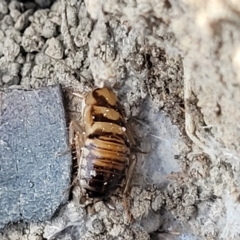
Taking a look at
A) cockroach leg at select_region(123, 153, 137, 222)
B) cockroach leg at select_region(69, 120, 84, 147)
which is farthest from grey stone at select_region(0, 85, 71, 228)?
cockroach leg at select_region(123, 153, 137, 222)

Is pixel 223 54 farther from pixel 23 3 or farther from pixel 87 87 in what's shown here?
pixel 23 3

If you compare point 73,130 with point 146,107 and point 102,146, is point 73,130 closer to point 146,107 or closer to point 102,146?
point 102,146

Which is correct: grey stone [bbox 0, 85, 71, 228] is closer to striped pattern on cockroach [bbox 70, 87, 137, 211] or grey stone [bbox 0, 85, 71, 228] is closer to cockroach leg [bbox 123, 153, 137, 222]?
striped pattern on cockroach [bbox 70, 87, 137, 211]

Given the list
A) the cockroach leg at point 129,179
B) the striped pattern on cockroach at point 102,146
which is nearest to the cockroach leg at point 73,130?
the striped pattern on cockroach at point 102,146

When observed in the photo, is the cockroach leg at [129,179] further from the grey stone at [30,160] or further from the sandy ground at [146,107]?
the grey stone at [30,160]

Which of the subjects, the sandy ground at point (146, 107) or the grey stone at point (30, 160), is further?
the grey stone at point (30, 160)

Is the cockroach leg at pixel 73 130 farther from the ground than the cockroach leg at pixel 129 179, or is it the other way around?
the cockroach leg at pixel 73 130

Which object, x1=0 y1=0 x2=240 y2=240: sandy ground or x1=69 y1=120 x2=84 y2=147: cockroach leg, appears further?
x1=69 y1=120 x2=84 y2=147: cockroach leg
